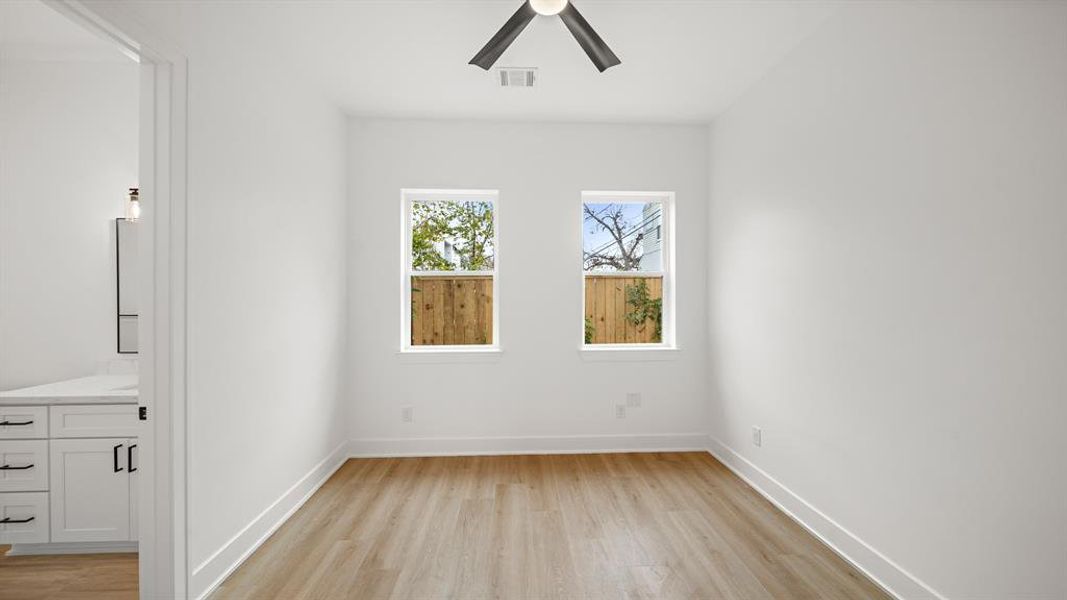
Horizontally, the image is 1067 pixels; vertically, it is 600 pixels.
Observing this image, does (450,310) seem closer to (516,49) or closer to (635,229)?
(635,229)

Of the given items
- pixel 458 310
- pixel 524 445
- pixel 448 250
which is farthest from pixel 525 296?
pixel 524 445

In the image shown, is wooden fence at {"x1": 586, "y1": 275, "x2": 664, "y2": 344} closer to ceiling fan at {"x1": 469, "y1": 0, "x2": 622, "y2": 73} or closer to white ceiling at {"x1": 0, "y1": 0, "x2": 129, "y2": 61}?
ceiling fan at {"x1": 469, "y1": 0, "x2": 622, "y2": 73}

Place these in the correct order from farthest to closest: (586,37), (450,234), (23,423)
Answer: (450,234) → (23,423) → (586,37)

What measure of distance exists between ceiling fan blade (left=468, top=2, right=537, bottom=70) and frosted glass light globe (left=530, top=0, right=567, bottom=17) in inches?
0.9

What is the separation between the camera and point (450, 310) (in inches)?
152

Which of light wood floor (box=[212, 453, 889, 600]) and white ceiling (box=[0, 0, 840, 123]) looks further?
white ceiling (box=[0, 0, 840, 123])

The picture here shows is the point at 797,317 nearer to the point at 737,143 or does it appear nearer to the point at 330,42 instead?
the point at 737,143

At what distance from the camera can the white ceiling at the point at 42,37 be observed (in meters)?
2.30

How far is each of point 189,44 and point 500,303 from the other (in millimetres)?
2459

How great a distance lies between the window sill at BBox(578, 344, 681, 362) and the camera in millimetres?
3770

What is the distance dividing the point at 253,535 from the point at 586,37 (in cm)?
297

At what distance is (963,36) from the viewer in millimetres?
1679

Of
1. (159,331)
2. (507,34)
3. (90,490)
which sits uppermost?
(507,34)

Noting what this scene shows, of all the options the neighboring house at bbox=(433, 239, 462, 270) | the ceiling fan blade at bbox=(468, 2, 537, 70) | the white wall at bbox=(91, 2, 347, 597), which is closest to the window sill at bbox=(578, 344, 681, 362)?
the neighboring house at bbox=(433, 239, 462, 270)
